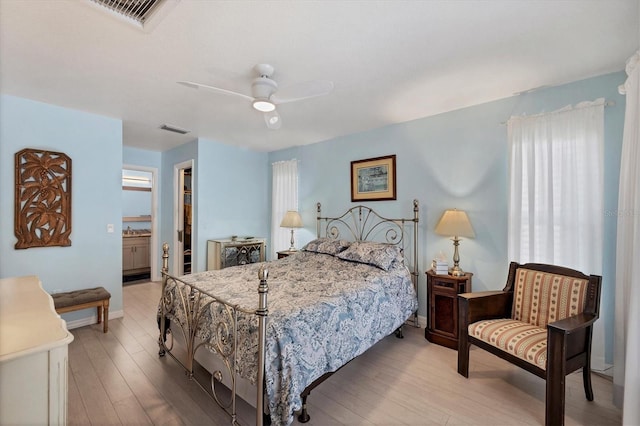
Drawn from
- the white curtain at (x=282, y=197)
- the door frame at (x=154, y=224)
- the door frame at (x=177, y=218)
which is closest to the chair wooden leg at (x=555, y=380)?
the white curtain at (x=282, y=197)

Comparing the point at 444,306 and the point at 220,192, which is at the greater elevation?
the point at 220,192

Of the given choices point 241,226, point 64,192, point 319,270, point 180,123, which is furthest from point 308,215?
point 64,192

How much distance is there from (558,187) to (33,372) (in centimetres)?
367

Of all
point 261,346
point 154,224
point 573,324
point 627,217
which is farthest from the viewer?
point 154,224

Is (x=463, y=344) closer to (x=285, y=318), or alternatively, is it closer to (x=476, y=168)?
(x=285, y=318)

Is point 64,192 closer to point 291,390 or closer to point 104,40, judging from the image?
point 104,40

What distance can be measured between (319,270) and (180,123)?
2730 mm

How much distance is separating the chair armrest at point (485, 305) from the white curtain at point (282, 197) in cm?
320

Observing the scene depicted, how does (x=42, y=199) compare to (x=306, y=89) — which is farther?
(x=42, y=199)

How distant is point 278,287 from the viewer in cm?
245

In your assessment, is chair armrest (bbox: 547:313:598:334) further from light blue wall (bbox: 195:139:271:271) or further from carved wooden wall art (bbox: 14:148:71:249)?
carved wooden wall art (bbox: 14:148:71:249)

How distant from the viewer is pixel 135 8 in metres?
1.70

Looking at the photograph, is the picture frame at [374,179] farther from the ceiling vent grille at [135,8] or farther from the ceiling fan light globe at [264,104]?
the ceiling vent grille at [135,8]

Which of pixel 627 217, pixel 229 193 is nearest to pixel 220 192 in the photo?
pixel 229 193
